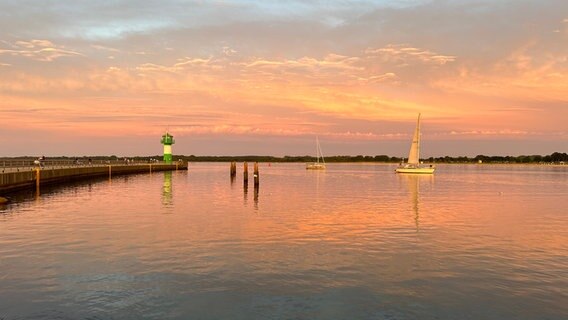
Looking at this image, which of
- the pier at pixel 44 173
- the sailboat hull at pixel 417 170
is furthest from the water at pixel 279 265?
the sailboat hull at pixel 417 170

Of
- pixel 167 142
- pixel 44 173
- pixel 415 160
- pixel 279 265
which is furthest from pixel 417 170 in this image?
pixel 279 265

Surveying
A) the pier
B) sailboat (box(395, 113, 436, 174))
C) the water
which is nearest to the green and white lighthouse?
the pier

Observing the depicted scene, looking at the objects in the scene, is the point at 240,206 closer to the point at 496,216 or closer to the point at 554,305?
the point at 496,216

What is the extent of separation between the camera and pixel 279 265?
18734 millimetres

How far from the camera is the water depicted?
13578 millimetres

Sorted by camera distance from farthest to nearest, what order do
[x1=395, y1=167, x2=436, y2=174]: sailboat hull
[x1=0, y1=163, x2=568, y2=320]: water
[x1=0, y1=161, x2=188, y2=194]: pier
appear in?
[x1=395, y1=167, x2=436, y2=174]: sailboat hull < [x1=0, y1=161, x2=188, y2=194]: pier < [x1=0, y1=163, x2=568, y2=320]: water

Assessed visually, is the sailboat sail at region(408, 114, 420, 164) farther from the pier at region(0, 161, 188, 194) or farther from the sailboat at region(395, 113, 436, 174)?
the pier at region(0, 161, 188, 194)

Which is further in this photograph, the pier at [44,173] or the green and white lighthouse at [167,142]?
the green and white lighthouse at [167,142]

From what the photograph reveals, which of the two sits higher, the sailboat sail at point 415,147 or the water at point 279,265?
the sailboat sail at point 415,147

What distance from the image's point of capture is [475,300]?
14.5 meters

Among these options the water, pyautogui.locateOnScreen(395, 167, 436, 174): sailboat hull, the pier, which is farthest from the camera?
pyautogui.locateOnScreen(395, 167, 436, 174): sailboat hull

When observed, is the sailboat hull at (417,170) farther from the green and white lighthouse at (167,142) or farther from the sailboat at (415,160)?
the green and white lighthouse at (167,142)

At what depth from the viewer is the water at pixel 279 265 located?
13.6 meters

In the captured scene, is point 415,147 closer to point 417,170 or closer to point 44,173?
point 417,170
